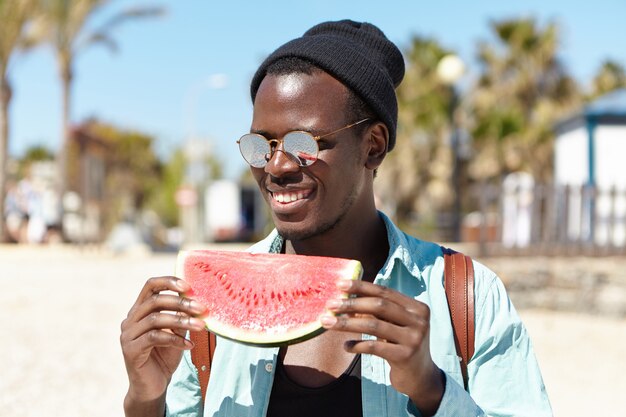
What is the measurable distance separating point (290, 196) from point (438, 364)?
0.57m

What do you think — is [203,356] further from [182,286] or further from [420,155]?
[420,155]

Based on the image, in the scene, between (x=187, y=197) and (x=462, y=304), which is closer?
(x=462, y=304)

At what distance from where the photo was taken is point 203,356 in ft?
6.63

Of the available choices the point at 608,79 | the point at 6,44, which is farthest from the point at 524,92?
the point at 6,44

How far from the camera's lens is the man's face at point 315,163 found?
1906mm

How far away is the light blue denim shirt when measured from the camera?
1.82 m

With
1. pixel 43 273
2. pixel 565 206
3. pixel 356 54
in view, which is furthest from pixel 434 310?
pixel 43 273

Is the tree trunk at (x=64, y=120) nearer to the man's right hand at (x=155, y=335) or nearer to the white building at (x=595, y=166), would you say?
the white building at (x=595, y=166)

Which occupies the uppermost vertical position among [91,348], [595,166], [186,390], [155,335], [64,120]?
[64,120]

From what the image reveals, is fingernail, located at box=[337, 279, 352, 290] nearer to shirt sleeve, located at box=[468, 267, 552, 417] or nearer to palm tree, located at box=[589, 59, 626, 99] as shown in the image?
shirt sleeve, located at box=[468, 267, 552, 417]

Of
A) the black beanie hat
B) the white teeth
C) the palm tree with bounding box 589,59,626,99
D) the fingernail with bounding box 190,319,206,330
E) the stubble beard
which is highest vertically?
the palm tree with bounding box 589,59,626,99

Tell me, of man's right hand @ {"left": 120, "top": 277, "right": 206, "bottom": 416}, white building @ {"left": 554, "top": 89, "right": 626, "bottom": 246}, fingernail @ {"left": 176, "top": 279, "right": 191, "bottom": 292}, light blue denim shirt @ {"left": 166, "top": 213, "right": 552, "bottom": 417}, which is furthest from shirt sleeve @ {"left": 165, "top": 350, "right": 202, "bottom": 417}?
white building @ {"left": 554, "top": 89, "right": 626, "bottom": 246}

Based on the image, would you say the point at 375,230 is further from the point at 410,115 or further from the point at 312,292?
the point at 410,115

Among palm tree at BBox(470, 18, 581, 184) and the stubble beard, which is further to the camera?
palm tree at BBox(470, 18, 581, 184)
